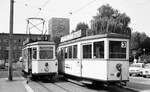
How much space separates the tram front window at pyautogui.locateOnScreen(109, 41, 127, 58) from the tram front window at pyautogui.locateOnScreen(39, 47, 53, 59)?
21.2ft

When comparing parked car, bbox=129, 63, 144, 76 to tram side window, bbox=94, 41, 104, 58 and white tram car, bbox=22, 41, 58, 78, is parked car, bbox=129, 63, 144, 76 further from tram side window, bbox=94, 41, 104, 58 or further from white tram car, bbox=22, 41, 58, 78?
tram side window, bbox=94, 41, 104, 58

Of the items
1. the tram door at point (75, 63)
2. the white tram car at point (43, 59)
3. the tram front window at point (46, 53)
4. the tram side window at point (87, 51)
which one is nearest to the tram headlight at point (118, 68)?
the tram side window at point (87, 51)

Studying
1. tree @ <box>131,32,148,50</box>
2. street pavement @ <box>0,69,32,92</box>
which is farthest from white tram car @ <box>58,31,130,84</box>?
tree @ <box>131,32,148,50</box>

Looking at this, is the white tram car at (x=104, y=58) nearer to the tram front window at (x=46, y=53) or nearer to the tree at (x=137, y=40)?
the tram front window at (x=46, y=53)

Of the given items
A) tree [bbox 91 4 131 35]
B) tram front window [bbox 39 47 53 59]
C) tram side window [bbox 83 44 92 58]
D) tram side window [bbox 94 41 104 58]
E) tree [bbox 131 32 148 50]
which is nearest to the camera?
tram side window [bbox 94 41 104 58]

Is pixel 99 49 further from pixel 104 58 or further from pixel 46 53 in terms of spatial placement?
pixel 46 53

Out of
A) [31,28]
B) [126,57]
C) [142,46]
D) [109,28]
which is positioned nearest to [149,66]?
[31,28]

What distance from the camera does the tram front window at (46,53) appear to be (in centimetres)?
1867

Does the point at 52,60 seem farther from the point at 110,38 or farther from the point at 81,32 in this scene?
the point at 110,38

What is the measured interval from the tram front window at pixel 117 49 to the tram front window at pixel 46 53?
6458mm

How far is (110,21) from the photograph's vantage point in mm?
52844

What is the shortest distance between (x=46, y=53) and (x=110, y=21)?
35.7 meters

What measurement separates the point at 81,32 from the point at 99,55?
3169 mm

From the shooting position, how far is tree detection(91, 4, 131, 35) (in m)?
52.0
